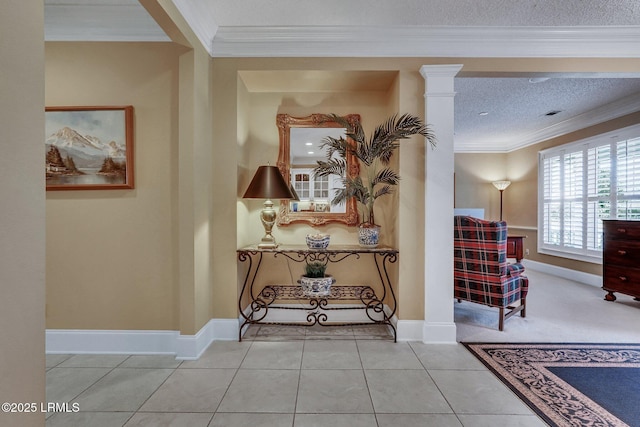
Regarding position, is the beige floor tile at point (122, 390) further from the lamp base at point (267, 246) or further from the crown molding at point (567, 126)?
the crown molding at point (567, 126)

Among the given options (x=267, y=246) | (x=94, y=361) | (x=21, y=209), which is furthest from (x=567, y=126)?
(x=94, y=361)

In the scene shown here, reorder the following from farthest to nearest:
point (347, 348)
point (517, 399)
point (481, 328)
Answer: point (481, 328) → point (347, 348) → point (517, 399)

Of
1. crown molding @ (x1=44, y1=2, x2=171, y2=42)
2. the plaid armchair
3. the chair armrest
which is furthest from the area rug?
crown molding @ (x1=44, y1=2, x2=171, y2=42)

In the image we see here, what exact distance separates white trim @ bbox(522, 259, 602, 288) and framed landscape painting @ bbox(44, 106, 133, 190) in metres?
6.12

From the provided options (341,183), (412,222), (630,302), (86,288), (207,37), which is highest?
(207,37)

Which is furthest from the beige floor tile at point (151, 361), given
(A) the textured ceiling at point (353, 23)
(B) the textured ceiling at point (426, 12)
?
(B) the textured ceiling at point (426, 12)

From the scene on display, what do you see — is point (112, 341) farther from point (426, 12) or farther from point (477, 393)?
point (426, 12)

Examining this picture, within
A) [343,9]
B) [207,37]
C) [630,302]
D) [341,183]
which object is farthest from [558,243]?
[207,37]

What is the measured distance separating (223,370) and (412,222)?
185 centimetres

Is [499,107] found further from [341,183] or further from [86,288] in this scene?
[86,288]

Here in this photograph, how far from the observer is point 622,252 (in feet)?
11.7

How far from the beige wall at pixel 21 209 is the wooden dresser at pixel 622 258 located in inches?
206

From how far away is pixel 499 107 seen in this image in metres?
4.25

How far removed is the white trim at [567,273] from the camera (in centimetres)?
444
